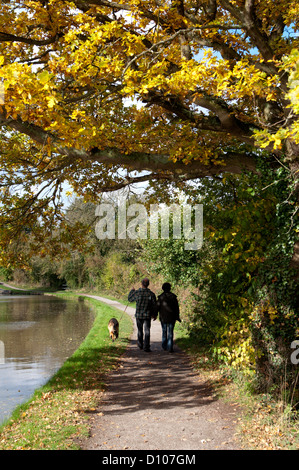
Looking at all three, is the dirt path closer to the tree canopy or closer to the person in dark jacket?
the person in dark jacket

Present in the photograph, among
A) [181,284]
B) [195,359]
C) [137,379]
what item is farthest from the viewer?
[181,284]

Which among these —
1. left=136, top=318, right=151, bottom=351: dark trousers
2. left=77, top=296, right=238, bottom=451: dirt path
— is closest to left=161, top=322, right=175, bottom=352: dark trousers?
left=136, top=318, right=151, bottom=351: dark trousers

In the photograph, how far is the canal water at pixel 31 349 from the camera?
8562 mm

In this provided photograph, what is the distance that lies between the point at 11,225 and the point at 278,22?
24.3 feet

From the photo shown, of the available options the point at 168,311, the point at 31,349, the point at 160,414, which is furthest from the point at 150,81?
the point at 31,349

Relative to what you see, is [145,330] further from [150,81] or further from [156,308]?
[150,81]

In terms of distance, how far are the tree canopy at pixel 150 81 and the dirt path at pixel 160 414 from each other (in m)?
3.68

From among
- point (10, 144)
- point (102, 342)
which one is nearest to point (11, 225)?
point (10, 144)

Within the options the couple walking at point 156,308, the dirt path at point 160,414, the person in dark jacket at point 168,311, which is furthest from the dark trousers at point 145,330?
the dirt path at point 160,414

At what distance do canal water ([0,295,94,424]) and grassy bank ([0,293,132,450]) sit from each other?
64 cm

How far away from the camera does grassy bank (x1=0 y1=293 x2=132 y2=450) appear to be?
16.2 feet

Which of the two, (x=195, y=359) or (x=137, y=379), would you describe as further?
(x=195, y=359)

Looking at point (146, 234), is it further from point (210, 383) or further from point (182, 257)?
point (210, 383)

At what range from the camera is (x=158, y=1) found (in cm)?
692
